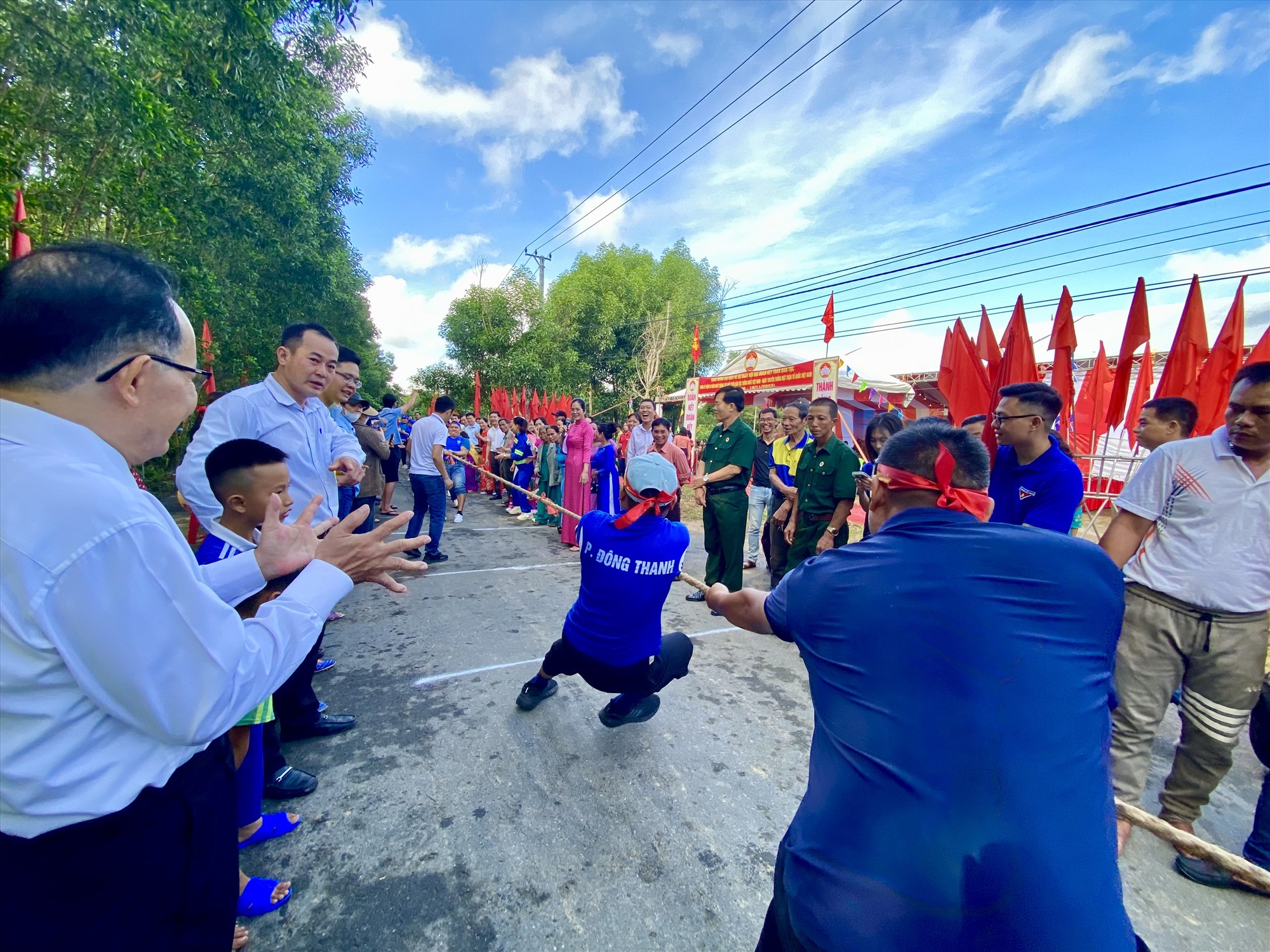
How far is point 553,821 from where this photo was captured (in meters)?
2.45

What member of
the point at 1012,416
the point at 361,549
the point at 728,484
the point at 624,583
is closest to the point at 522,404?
the point at 728,484

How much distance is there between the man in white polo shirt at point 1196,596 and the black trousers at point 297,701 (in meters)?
3.94

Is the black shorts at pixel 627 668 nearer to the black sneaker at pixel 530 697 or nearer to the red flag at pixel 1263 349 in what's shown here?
the black sneaker at pixel 530 697

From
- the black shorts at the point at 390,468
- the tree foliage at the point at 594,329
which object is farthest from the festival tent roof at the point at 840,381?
the black shorts at the point at 390,468

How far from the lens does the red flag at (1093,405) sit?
7.98 metres

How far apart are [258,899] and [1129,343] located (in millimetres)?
6967

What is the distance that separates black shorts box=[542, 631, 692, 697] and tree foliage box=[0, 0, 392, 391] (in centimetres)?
482

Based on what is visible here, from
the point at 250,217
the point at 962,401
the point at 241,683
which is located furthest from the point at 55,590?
the point at 250,217

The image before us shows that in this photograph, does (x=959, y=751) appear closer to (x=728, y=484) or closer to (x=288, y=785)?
(x=288, y=785)

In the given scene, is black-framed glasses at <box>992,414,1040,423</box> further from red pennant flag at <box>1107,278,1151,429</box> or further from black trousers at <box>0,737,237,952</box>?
black trousers at <box>0,737,237,952</box>

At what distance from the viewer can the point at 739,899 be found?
2.09m

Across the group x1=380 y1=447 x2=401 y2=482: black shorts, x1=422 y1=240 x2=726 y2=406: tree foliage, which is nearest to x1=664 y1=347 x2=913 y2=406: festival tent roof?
x1=422 y1=240 x2=726 y2=406: tree foliage

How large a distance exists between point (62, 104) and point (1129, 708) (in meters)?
8.74

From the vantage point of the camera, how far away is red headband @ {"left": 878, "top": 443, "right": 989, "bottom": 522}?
1374 millimetres
